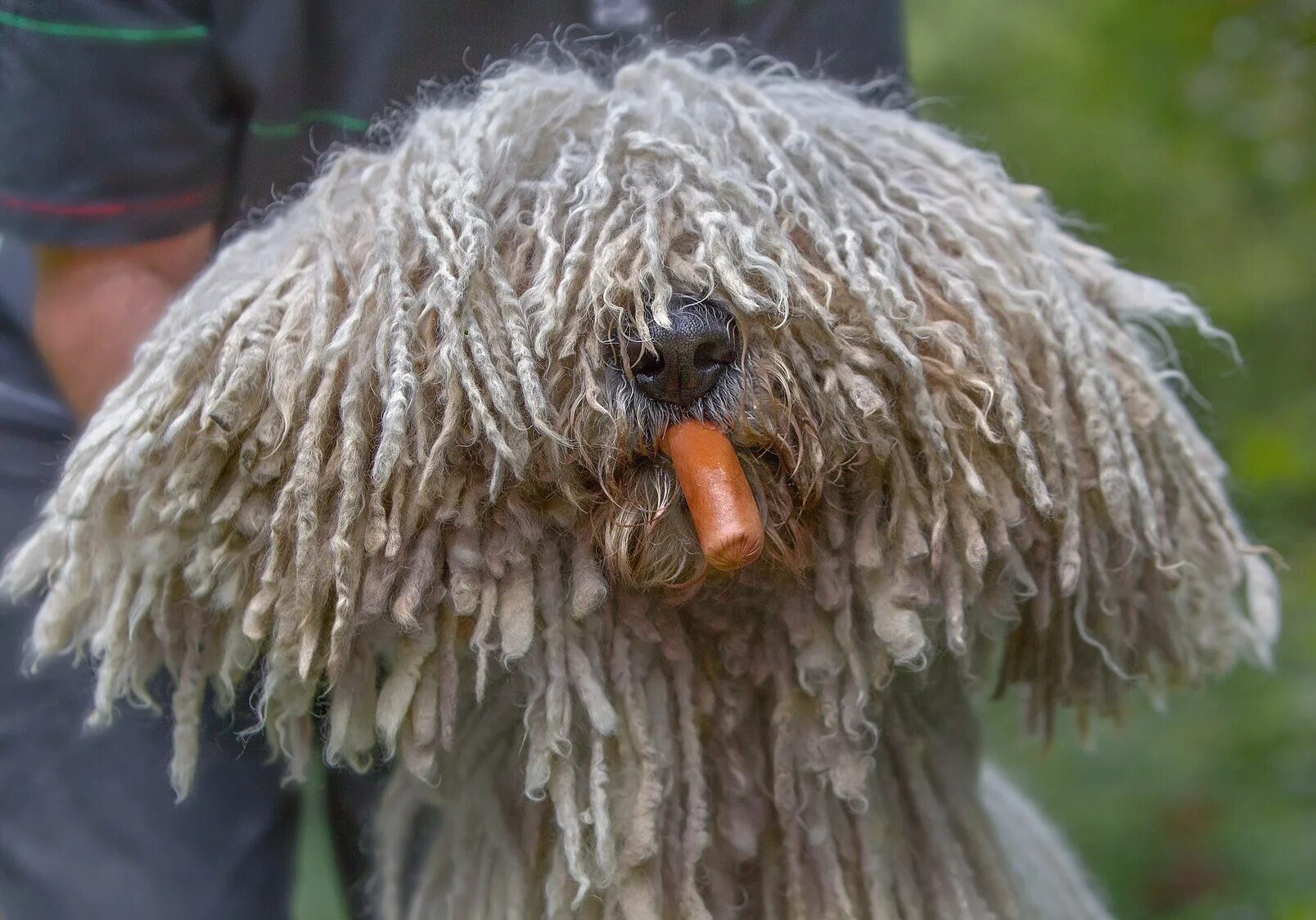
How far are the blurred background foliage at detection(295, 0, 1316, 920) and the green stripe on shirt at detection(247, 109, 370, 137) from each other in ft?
3.80

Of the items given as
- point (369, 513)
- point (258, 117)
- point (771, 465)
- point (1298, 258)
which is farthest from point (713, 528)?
point (1298, 258)

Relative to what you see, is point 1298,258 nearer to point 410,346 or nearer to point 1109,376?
point 1109,376

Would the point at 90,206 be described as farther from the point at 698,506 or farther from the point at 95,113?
the point at 698,506

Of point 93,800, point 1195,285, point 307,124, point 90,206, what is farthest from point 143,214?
point 1195,285

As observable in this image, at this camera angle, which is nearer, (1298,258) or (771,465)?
(771,465)

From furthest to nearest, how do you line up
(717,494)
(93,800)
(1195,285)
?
1. (1195,285)
2. (93,800)
3. (717,494)

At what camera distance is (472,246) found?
0.71 meters

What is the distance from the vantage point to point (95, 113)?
2.97 ft

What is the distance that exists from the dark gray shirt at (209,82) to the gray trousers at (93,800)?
12 cm

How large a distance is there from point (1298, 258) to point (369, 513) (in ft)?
7.13

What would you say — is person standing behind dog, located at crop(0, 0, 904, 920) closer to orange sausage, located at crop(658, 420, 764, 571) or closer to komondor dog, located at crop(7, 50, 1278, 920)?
komondor dog, located at crop(7, 50, 1278, 920)

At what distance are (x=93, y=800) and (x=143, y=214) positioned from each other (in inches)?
17.7

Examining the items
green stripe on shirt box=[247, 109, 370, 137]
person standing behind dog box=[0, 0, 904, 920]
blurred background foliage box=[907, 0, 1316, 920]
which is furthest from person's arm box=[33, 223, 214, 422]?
blurred background foliage box=[907, 0, 1316, 920]

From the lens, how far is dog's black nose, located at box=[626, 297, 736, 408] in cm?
69
